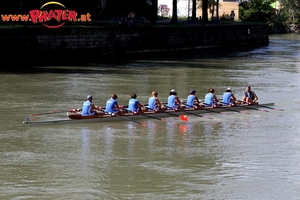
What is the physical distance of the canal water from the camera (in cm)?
1933

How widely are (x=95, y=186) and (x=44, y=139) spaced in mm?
5669

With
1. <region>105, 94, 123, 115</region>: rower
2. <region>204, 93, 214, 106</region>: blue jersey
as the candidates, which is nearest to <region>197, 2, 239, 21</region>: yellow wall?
<region>204, 93, 214, 106</region>: blue jersey

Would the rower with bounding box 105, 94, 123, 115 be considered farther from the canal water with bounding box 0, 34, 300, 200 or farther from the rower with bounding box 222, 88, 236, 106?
the rower with bounding box 222, 88, 236, 106

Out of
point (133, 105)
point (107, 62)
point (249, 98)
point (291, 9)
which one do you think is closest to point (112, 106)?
point (133, 105)

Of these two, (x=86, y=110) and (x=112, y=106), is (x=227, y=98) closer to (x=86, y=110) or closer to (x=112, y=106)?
(x=112, y=106)

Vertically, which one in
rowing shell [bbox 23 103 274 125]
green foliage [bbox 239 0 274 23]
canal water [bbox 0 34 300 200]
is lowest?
canal water [bbox 0 34 300 200]

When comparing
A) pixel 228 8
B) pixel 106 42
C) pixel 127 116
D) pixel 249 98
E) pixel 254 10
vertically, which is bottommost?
pixel 127 116

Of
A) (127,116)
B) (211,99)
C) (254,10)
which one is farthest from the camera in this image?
(254,10)

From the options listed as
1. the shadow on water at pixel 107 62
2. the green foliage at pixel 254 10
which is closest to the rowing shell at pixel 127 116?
the shadow on water at pixel 107 62

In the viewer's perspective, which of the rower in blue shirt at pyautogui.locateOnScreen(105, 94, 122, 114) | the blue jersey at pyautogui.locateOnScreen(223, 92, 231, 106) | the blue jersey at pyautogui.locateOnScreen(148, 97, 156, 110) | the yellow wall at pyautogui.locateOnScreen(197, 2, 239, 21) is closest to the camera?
the rower in blue shirt at pyautogui.locateOnScreen(105, 94, 122, 114)

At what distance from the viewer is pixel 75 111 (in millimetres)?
26781

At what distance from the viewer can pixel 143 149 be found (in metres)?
23.5

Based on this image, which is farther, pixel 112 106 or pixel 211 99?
pixel 211 99

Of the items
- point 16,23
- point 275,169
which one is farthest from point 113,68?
point 275,169
